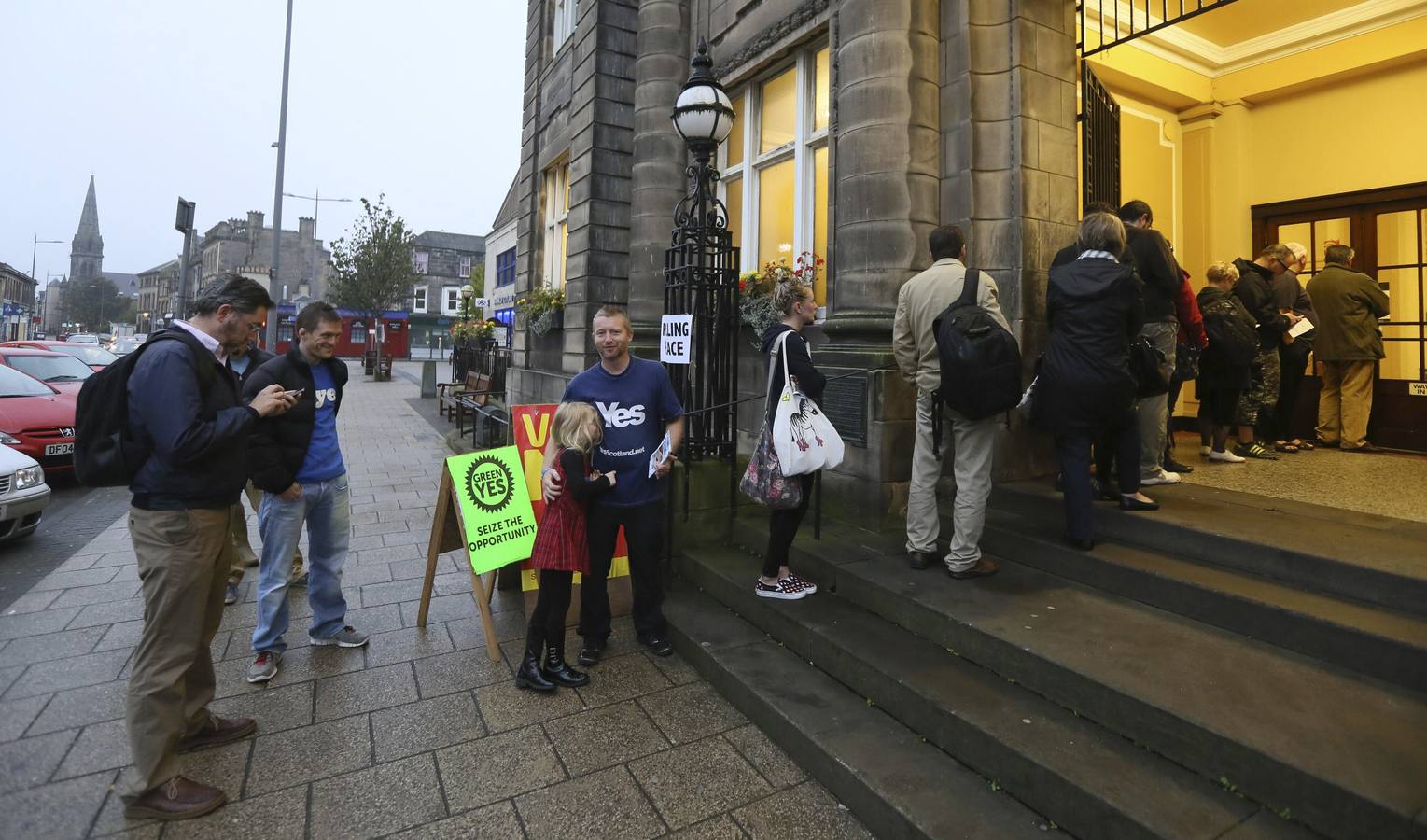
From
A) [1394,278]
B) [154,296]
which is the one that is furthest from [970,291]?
[154,296]

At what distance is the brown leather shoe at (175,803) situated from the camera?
2746 millimetres

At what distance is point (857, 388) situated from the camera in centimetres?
547

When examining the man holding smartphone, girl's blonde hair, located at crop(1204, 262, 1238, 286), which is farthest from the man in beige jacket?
the man holding smartphone

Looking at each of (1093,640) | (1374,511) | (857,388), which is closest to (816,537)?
(857,388)

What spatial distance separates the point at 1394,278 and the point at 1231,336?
118 inches

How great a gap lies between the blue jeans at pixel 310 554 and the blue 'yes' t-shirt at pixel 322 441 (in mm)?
64

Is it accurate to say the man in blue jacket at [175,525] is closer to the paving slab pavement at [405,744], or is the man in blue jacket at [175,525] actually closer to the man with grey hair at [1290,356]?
the paving slab pavement at [405,744]

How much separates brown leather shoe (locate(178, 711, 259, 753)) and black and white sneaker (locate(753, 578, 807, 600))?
8.96ft

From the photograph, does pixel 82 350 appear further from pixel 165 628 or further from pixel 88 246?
pixel 88 246

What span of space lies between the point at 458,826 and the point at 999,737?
213cm

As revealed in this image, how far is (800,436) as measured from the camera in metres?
4.01

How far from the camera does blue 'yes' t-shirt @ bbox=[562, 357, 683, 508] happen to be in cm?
394

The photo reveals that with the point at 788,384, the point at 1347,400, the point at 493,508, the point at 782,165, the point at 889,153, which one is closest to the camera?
the point at 788,384

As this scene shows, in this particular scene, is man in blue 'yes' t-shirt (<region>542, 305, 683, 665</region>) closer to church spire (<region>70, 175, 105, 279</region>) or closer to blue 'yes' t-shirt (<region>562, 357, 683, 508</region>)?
blue 'yes' t-shirt (<region>562, 357, 683, 508</region>)
